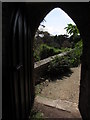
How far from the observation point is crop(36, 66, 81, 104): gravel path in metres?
5.08

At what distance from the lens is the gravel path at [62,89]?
16.7 ft

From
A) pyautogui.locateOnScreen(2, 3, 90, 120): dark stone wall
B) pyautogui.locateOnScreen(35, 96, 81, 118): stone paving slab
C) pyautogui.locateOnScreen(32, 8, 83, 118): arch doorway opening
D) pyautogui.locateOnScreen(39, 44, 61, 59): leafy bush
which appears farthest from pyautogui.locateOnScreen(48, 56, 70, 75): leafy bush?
pyautogui.locateOnScreen(2, 3, 90, 120): dark stone wall

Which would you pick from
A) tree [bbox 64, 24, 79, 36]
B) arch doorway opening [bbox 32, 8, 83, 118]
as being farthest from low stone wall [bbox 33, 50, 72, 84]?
tree [bbox 64, 24, 79, 36]

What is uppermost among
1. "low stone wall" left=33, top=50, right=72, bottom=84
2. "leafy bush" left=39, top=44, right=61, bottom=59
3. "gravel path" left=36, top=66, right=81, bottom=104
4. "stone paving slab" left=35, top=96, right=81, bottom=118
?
"leafy bush" left=39, top=44, right=61, bottom=59

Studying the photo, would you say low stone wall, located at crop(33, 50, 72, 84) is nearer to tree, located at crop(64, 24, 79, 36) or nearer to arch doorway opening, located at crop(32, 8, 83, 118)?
arch doorway opening, located at crop(32, 8, 83, 118)

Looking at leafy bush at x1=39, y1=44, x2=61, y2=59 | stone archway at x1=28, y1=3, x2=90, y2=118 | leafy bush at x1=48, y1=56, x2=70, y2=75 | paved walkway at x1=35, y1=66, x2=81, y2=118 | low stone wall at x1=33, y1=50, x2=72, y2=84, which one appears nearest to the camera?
stone archway at x1=28, y1=3, x2=90, y2=118

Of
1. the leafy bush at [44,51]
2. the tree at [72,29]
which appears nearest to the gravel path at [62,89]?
the tree at [72,29]

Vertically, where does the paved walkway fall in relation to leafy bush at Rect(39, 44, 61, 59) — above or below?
below

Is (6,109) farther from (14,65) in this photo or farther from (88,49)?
(88,49)

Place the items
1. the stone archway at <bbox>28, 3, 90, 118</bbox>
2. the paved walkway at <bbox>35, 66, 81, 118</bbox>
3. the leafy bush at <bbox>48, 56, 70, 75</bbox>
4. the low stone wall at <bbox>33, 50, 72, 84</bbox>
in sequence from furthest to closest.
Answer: the leafy bush at <bbox>48, 56, 70, 75</bbox> < the low stone wall at <bbox>33, 50, 72, 84</bbox> < the paved walkway at <bbox>35, 66, 81, 118</bbox> < the stone archway at <bbox>28, 3, 90, 118</bbox>

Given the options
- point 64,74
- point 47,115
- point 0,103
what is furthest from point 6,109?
point 64,74

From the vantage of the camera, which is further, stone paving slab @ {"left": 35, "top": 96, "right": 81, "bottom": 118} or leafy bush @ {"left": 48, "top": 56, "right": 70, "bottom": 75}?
leafy bush @ {"left": 48, "top": 56, "right": 70, "bottom": 75}

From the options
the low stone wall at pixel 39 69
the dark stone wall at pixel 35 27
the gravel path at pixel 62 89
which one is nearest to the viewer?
the dark stone wall at pixel 35 27

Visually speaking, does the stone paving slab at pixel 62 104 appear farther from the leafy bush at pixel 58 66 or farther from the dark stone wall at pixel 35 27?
the leafy bush at pixel 58 66
